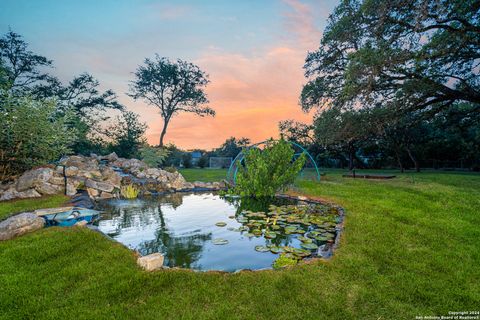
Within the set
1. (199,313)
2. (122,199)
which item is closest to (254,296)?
(199,313)

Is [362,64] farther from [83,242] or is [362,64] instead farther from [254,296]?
[83,242]

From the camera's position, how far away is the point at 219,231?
566cm

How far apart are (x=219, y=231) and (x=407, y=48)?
10.4 meters

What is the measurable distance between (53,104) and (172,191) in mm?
5936

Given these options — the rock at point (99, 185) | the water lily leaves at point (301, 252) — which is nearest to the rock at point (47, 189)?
the rock at point (99, 185)

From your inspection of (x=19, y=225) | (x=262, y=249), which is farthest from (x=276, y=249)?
(x=19, y=225)

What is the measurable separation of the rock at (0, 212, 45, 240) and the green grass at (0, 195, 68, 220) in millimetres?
1219

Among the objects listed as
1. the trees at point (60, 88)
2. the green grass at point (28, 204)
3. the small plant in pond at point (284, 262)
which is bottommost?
the small plant in pond at point (284, 262)

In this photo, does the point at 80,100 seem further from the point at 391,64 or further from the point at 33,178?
the point at 391,64

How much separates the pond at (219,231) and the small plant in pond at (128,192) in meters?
1.50

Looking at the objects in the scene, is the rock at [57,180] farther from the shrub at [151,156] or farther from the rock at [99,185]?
the shrub at [151,156]

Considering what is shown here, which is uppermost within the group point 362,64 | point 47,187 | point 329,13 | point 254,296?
point 329,13

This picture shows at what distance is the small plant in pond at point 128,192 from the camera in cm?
1036

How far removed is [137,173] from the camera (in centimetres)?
1385
